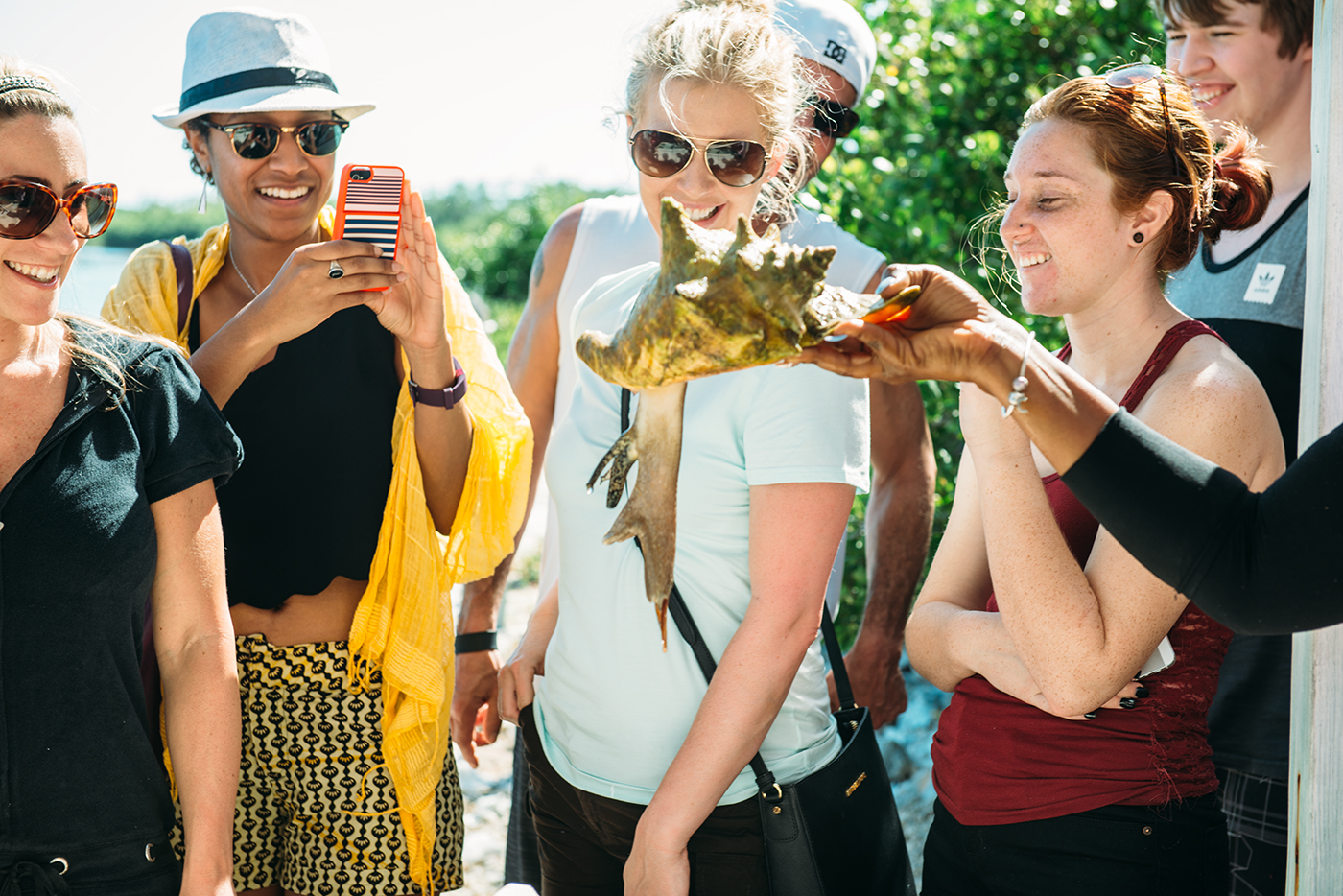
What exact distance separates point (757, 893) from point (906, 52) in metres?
3.97

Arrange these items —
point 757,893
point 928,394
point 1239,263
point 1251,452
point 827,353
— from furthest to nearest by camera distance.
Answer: point 928,394, point 1239,263, point 757,893, point 1251,452, point 827,353

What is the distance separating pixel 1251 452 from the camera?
157 centimetres

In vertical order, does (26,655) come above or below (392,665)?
above

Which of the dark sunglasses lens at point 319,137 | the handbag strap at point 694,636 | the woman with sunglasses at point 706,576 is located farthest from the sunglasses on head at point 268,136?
the handbag strap at point 694,636

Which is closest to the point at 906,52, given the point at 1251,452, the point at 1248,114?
the point at 1248,114

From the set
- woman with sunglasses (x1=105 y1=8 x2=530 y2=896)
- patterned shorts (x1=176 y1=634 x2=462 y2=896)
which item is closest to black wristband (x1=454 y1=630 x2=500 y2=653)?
woman with sunglasses (x1=105 y1=8 x2=530 y2=896)

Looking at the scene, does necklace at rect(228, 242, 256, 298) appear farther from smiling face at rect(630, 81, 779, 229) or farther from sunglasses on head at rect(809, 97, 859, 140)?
sunglasses on head at rect(809, 97, 859, 140)

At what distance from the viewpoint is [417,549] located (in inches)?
90.4

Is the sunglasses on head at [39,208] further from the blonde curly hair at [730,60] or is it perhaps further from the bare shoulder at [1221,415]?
the bare shoulder at [1221,415]

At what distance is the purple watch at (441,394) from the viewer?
7.34 ft

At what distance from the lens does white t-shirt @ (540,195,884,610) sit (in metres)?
2.54

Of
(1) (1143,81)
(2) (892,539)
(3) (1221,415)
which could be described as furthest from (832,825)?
(1) (1143,81)

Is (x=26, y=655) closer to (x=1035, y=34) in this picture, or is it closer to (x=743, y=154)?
(x=743, y=154)

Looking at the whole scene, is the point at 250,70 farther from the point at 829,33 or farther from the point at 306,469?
the point at 829,33
